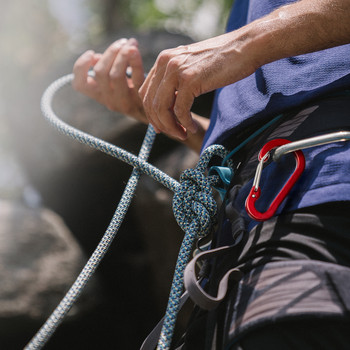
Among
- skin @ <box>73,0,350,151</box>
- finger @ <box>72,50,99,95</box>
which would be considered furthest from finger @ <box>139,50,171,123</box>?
finger @ <box>72,50,99,95</box>

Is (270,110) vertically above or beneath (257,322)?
above

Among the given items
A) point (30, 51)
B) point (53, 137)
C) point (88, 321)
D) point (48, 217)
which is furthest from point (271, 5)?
point (30, 51)

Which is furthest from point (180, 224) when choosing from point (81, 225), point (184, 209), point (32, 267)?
point (81, 225)

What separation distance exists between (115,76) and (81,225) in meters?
1.51

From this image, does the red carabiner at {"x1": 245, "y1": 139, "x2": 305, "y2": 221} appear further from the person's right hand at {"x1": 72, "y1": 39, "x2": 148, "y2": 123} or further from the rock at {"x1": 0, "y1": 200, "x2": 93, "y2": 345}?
the rock at {"x1": 0, "y1": 200, "x2": 93, "y2": 345}

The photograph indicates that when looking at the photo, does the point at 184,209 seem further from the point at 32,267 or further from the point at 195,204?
the point at 32,267

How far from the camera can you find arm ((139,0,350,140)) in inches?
27.7

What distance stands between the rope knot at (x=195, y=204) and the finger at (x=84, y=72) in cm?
48

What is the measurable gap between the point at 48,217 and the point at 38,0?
13.1ft

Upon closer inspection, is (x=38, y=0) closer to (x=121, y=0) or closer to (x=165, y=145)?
(x=121, y=0)

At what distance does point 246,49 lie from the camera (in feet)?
2.39

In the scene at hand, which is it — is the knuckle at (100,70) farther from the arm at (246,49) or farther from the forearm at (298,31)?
the forearm at (298,31)

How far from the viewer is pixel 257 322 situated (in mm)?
555

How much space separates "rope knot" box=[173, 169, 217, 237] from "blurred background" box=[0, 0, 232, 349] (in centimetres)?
129
